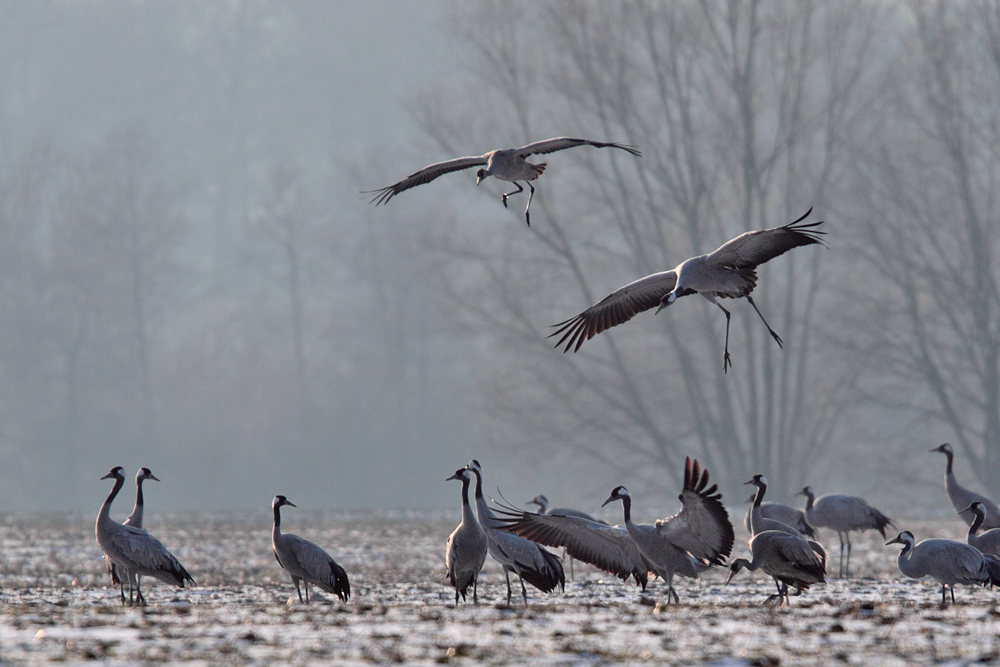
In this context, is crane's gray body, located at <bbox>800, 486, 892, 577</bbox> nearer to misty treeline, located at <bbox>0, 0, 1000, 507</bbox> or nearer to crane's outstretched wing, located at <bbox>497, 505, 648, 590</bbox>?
crane's outstretched wing, located at <bbox>497, 505, 648, 590</bbox>

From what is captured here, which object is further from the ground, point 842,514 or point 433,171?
point 433,171

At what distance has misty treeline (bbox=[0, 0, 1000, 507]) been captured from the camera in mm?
38562

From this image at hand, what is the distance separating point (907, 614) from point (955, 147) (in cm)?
3190

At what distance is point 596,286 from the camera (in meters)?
48.8

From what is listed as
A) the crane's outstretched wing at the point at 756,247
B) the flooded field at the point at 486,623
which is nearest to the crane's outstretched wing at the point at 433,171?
the crane's outstretched wing at the point at 756,247

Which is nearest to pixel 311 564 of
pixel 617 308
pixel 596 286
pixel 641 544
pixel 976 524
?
pixel 641 544

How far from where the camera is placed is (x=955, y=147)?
3781 cm

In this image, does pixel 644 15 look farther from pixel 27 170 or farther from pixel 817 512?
pixel 27 170

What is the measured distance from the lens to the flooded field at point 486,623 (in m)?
7.09

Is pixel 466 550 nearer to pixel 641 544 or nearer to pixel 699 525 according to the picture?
pixel 641 544

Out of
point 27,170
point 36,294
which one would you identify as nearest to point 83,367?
point 36,294

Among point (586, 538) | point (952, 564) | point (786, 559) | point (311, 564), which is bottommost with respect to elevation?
point (952, 564)

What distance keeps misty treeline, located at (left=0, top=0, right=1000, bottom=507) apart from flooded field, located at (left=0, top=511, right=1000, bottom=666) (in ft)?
80.2

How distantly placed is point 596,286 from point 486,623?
133 ft
